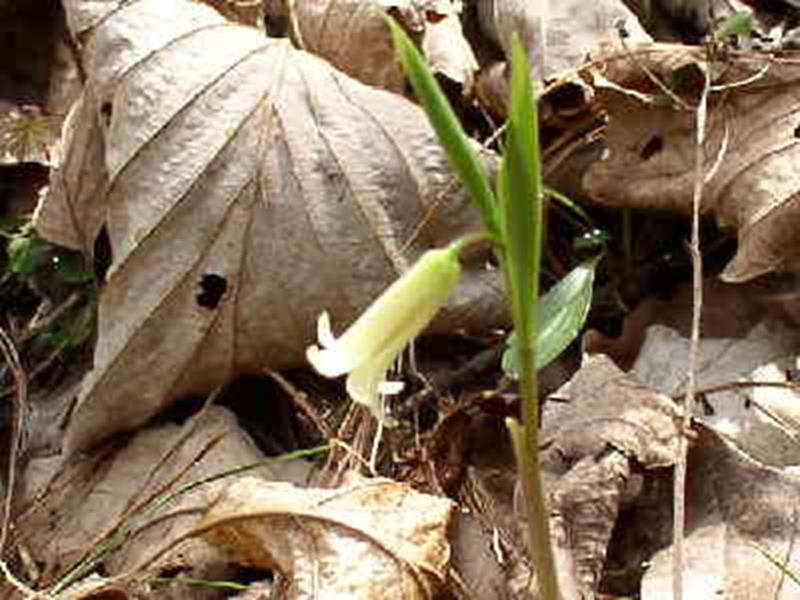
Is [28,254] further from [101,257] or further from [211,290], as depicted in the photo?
[211,290]

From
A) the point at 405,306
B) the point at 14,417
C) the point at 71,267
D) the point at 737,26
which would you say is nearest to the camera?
the point at 405,306

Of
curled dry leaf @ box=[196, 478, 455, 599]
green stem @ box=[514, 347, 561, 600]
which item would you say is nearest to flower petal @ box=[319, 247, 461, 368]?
green stem @ box=[514, 347, 561, 600]

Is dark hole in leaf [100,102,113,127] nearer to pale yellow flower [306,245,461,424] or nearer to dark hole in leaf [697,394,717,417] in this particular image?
dark hole in leaf [697,394,717,417]

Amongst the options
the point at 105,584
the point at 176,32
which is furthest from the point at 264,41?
the point at 105,584

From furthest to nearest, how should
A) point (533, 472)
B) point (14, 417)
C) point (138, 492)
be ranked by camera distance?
point (14, 417) → point (138, 492) → point (533, 472)

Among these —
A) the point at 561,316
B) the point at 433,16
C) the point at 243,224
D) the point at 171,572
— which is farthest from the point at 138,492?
the point at 433,16

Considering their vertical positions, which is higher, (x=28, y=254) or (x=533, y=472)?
(x=533, y=472)

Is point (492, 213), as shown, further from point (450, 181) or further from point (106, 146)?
point (106, 146)

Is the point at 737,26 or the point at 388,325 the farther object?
the point at 737,26
